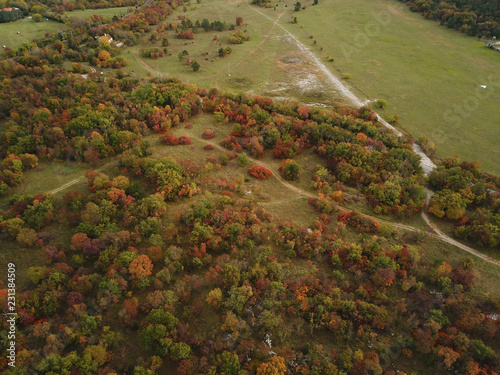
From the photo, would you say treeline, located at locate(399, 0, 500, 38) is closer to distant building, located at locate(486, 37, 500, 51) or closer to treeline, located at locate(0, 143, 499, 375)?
distant building, located at locate(486, 37, 500, 51)

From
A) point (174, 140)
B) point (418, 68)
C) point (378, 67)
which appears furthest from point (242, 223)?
point (418, 68)

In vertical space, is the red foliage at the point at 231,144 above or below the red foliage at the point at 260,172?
above

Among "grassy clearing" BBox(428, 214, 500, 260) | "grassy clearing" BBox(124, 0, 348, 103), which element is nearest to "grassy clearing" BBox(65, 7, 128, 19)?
"grassy clearing" BBox(124, 0, 348, 103)

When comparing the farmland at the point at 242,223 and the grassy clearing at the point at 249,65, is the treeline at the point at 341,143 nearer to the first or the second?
the farmland at the point at 242,223

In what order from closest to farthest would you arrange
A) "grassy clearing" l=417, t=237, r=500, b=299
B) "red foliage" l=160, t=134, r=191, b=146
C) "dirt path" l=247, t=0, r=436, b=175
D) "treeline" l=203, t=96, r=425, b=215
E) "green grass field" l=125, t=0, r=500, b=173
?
1. "grassy clearing" l=417, t=237, r=500, b=299
2. "treeline" l=203, t=96, r=425, b=215
3. "dirt path" l=247, t=0, r=436, b=175
4. "red foliage" l=160, t=134, r=191, b=146
5. "green grass field" l=125, t=0, r=500, b=173

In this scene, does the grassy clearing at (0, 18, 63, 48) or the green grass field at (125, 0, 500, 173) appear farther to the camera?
the grassy clearing at (0, 18, 63, 48)

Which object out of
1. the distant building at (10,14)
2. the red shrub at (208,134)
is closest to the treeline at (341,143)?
the red shrub at (208,134)
